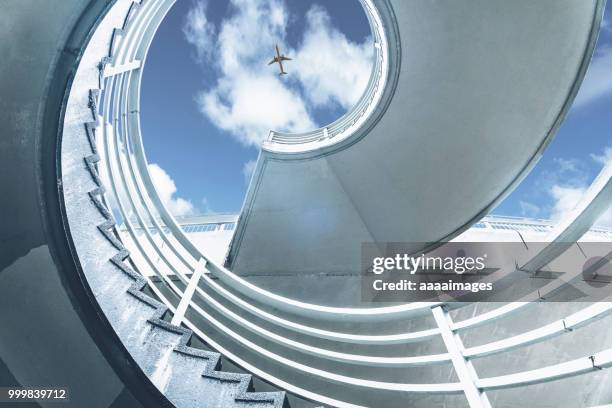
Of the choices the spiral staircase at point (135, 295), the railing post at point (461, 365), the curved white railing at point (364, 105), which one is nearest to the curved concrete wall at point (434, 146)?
the curved white railing at point (364, 105)

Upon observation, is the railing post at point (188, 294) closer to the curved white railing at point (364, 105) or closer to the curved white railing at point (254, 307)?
the curved white railing at point (254, 307)

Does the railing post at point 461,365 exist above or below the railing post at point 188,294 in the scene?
below

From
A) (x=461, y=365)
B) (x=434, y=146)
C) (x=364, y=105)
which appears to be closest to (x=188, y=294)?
(x=461, y=365)

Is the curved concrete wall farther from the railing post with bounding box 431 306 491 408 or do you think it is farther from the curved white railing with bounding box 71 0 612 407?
the railing post with bounding box 431 306 491 408

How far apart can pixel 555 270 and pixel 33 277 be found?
9.85 feet

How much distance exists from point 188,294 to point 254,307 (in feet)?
2.02

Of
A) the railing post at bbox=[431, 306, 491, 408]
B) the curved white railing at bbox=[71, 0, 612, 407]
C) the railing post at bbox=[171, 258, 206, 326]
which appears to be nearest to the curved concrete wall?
the curved white railing at bbox=[71, 0, 612, 407]

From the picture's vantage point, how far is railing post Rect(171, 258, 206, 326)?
2.93 metres

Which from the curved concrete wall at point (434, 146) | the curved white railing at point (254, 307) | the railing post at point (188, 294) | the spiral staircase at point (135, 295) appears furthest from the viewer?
the curved concrete wall at point (434, 146)

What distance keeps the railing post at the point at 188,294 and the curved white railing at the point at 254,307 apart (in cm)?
3

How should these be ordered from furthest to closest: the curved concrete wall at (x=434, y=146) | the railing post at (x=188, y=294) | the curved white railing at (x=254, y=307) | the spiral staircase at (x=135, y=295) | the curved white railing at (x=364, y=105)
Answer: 1. the curved white railing at (x=364, y=105)
2. the curved concrete wall at (x=434, y=146)
3. the railing post at (x=188, y=294)
4. the spiral staircase at (x=135, y=295)
5. the curved white railing at (x=254, y=307)

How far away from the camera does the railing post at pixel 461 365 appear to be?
1.90 meters

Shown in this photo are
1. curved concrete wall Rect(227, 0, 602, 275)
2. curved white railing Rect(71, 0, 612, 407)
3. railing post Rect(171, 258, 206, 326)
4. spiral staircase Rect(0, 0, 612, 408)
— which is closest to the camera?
curved white railing Rect(71, 0, 612, 407)

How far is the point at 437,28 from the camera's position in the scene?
17.4 feet
